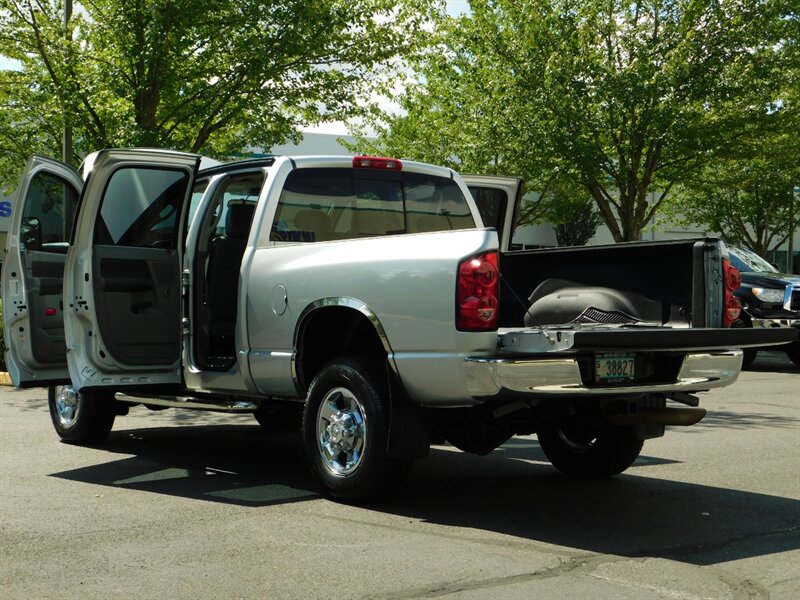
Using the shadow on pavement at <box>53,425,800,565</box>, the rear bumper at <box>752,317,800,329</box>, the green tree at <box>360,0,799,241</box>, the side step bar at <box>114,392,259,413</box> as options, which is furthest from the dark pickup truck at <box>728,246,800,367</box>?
the side step bar at <box>114,392,259,413</box>

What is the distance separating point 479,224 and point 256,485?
2.56 meters

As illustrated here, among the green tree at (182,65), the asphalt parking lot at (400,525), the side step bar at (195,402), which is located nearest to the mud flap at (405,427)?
the asphalt parking lot at (400,525)

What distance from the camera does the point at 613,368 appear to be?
611cm

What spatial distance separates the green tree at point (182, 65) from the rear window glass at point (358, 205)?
28.2 ft

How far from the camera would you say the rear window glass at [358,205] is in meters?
7.64

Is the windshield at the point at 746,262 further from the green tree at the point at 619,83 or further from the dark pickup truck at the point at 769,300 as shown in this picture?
the green tree at the point at 619,83

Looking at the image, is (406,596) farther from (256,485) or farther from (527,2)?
(527,2)

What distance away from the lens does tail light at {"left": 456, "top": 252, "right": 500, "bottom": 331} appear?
19.6 ft

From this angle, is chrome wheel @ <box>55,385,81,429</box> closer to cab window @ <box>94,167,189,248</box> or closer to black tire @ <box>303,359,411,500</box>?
cab window @ <box>94,167,189,248</box>

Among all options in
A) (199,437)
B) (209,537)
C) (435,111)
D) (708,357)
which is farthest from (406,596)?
(435,111)

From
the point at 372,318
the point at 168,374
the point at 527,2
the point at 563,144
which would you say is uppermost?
the point at 527,2

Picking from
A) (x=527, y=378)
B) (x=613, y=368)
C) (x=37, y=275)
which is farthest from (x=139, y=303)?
(x=613, y=368)

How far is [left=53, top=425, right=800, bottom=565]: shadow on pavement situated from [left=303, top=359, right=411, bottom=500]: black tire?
22cm

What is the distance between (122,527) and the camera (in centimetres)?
607
